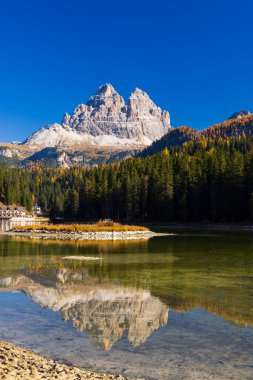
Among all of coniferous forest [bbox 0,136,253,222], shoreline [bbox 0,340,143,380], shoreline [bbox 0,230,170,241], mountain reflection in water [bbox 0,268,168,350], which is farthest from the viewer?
coniferous forest [bbox 0,136,253,222]

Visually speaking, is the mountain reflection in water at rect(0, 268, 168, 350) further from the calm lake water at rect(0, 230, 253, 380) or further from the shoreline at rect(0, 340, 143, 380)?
the shoreline at rect(0, 340, 143, 380)

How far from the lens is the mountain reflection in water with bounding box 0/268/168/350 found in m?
15.5

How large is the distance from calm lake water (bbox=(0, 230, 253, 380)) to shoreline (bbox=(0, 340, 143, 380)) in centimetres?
72

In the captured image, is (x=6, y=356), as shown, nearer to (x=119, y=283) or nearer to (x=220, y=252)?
(x=119, y=283)

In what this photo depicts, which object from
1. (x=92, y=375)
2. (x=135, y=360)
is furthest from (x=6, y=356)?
(x=135, y=360)

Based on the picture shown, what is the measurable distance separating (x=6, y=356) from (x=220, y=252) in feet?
119

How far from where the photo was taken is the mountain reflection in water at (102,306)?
15500 millimetres

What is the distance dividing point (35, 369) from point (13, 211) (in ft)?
594


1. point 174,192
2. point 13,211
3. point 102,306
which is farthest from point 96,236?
point 13,211

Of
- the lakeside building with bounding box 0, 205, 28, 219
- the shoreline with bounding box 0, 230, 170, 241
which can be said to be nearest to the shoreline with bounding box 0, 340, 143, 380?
the shoreline with bounding box 0, 230, 170, 241

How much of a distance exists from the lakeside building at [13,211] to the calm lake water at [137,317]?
154 meters

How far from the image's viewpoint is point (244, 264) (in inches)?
1355

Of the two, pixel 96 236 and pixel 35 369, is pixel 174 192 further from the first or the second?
pixel 35 369

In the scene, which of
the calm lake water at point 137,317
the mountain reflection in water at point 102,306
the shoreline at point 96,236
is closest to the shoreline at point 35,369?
the calm lake water at point 137,317
